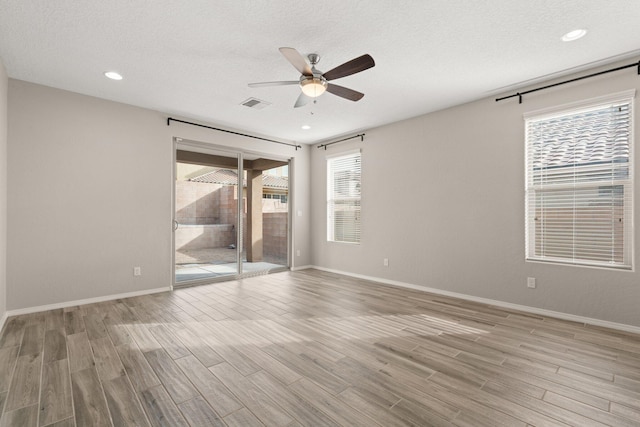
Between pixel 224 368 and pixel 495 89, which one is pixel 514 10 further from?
pixel 224 368

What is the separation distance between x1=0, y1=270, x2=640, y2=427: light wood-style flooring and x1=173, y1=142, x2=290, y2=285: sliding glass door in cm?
180

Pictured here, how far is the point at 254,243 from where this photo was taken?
6.73m

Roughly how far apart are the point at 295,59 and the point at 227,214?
3.89 metres

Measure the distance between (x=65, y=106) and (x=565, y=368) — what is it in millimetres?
6026

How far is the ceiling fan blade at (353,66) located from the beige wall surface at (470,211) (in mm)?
2353

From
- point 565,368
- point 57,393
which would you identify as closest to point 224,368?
point 57,393

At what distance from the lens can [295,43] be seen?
2775 millimetres

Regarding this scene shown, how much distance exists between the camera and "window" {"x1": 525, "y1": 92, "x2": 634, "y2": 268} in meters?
3.13

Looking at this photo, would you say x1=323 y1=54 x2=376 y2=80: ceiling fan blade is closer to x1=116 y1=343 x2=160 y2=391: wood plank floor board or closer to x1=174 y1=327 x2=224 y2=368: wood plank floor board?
x1=174 y1=327 x2=224 y2=368: wood plank floor board

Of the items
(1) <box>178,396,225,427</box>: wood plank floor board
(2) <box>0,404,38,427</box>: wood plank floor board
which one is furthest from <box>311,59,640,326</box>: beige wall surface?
(2) <box>0,404,38,427</box>: wood plank floor board

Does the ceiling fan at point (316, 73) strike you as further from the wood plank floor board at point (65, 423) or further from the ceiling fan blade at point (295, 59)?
the wood plank floor board at point (65, 423)

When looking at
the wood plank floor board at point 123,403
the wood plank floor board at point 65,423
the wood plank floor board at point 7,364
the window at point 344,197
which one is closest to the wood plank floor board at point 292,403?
the wood plank floor board at point 123,403

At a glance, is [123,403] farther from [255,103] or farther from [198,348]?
[255,103]

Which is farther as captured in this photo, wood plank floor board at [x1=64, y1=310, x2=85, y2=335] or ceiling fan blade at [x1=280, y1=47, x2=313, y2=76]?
wood plank floor board at [x1=64, y1=310, x2=85, y2=335]
